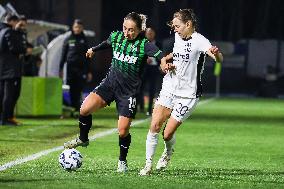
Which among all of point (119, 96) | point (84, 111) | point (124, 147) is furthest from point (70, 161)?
point (119, 96)

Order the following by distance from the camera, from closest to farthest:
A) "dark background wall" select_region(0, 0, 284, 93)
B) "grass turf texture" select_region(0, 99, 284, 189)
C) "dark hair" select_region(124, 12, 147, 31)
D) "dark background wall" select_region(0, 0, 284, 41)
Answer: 1. "grass turf texture" select_region(0, 99, 284, 189)
2. "dark hair" select_region(124, 12, 147, 31)
3. "dark background wall" select_region(0, 0, 284, 93)
4. "dark background wall" select_region(0, 0, 284, 41)

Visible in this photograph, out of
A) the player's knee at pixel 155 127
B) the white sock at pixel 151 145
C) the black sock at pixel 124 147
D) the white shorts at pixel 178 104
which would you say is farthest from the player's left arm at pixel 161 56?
the black sock at pixel 124 147

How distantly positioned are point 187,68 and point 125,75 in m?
0.80

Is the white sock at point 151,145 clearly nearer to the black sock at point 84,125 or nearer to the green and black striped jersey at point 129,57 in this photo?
the green and black striped jersey at point 129,57

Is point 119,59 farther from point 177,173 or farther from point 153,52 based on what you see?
point 177,173

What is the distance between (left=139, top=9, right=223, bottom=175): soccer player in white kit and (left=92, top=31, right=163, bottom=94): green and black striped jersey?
1.14ft

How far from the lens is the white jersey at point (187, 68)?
483 inches

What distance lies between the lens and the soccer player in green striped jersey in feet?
39.8

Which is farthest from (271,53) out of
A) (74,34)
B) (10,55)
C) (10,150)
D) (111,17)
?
(10,150)

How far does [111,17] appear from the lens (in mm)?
51781

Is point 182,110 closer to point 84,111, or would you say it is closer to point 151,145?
point 151,145

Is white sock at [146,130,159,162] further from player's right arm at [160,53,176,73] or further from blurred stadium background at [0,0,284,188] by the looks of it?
player's right arm at [160,53,176,73]

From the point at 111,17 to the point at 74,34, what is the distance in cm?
2969

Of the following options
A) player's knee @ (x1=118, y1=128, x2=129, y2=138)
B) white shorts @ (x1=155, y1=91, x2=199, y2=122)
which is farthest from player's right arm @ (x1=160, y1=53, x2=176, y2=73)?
player's knee @ (x1=118, y1=128, x2=129, y2=138)
